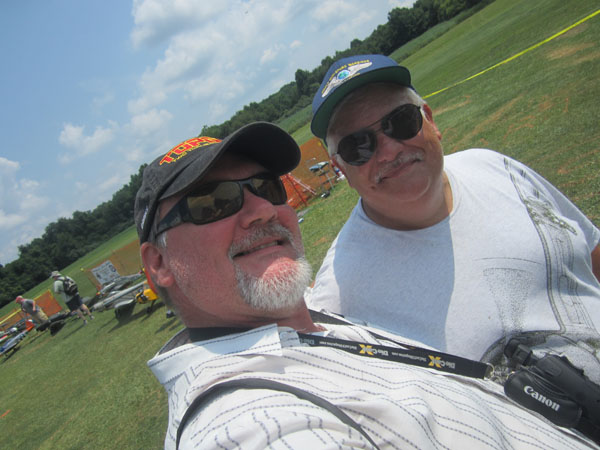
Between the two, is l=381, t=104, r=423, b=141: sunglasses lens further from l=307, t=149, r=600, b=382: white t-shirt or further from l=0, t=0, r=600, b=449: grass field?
l=0, t=0, r=600, b=449: grass field

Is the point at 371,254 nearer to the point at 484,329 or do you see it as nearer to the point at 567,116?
the point at 484,329

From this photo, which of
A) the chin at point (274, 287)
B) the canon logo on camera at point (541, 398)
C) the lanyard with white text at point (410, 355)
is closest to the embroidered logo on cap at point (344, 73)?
the chin at point (274, 287)

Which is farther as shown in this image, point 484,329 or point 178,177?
point 484,329

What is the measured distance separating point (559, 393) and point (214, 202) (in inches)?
66.8

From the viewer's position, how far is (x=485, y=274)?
177 centimetres

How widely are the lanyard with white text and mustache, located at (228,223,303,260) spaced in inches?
17.7

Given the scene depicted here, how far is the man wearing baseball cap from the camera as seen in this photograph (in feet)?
Result: 5.56

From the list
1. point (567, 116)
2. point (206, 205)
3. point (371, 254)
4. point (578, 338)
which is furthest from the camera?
point (567, 116)

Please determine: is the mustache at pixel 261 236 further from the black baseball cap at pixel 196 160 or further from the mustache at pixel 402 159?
the mustache at pixel 402 159

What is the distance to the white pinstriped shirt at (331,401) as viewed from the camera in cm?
85

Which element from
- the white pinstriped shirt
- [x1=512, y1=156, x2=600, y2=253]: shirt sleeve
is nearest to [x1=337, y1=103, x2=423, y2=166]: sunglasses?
[x1=512, y1=156, x2=600, y2=253]: shirt sleeve

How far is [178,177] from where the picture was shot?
4.83 feet

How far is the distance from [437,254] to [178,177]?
4.75 feet

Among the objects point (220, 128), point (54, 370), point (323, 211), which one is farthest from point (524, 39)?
point (220, 128)
